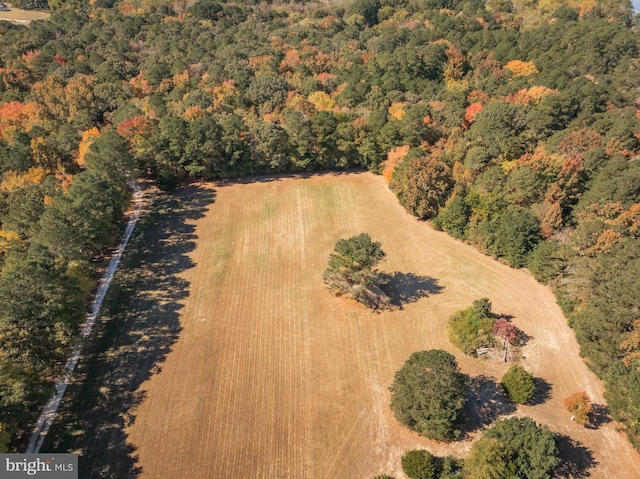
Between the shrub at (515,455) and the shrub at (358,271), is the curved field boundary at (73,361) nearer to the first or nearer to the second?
the shrub at (358,271)

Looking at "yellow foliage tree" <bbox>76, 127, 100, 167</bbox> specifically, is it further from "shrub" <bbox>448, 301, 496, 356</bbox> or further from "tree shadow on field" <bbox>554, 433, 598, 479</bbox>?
"tree shadow on field" <bbox>554, 433, 598, 479</bbox>

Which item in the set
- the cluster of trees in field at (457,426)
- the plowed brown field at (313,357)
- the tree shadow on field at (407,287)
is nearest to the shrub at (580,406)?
the cluster of trees in field at (457,426)

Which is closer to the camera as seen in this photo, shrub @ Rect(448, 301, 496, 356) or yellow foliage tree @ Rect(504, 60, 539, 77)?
shrub @ Rect(448, 301, 496, 356)

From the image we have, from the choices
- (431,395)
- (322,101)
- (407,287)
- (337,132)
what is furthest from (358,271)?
(322,101)

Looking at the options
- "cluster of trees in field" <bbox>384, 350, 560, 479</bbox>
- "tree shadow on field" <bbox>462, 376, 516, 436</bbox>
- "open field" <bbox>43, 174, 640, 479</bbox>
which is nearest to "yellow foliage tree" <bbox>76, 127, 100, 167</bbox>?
"open field" <bbox>43, 174, 640, 479</bbox>

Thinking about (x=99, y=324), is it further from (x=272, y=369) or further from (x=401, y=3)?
(x=401, y=3)

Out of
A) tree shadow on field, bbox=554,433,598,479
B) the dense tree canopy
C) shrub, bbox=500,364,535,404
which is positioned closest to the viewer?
tree shadow on field, bbox=554,433,598,479
